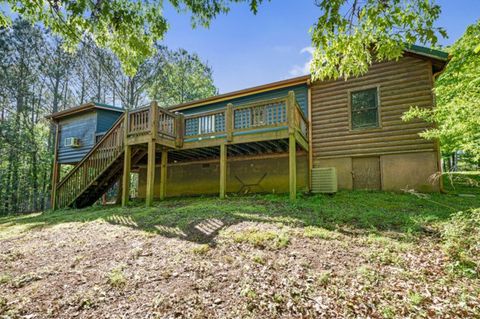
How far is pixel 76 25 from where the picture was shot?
5.00 metres

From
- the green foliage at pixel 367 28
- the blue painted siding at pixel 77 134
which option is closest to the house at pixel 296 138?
the green foliage at pixel 367 28

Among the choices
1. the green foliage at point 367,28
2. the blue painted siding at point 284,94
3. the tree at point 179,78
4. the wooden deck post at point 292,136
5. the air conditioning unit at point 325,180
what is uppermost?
the tree at point 179,78

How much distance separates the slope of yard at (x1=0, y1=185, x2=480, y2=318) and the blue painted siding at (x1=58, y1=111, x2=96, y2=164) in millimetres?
9379

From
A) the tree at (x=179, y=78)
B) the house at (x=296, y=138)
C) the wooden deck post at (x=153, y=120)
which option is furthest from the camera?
the tree at (x=179, y=78)

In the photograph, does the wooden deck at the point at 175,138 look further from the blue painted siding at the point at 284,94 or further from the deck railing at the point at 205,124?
the blue painted siding at the point at 284,94

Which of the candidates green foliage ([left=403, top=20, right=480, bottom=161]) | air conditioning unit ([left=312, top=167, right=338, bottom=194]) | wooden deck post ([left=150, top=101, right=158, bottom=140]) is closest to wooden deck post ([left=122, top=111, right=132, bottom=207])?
wooden deck post ([left=150, top=101, right=158, bottom=140])

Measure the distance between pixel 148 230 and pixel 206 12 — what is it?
445 cm

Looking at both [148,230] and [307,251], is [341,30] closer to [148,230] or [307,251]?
[307,251]

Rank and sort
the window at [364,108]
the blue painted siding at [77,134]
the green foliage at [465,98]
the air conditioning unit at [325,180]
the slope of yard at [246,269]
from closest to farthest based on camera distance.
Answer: the slope of yard at [246,269] < the green foliage at [465,98] < the air conditioning unit at [325,180] < the window at [364,108] < the blue painted siding at [77,134]

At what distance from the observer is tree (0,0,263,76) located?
451cm

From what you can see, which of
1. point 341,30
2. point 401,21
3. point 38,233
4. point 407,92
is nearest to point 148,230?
point 38,233

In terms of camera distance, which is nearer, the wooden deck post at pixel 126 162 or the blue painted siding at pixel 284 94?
the wooden deck post at pixel 126 162

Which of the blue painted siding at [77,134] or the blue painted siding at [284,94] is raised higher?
the blue painted siding at [284,94]

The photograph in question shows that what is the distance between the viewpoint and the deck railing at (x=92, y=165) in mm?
8734
